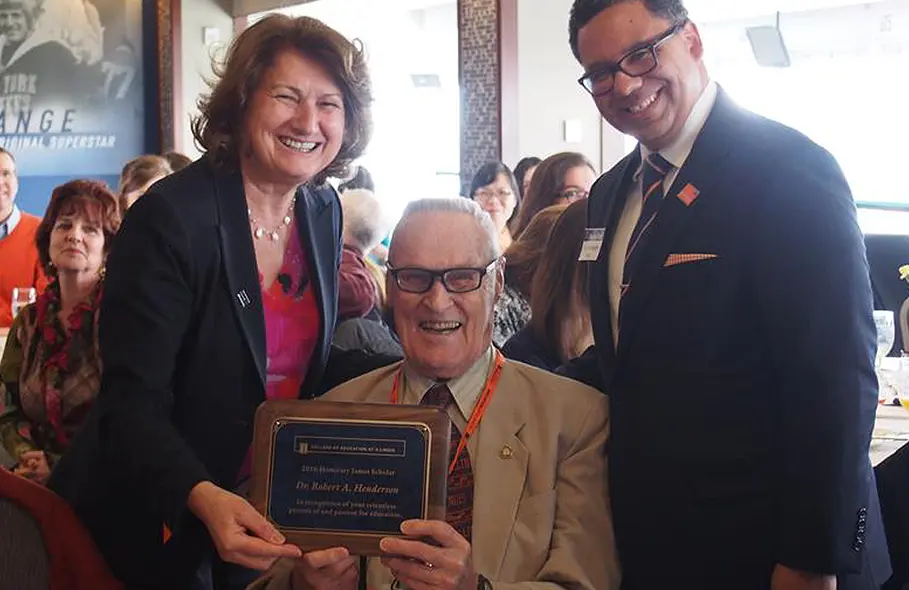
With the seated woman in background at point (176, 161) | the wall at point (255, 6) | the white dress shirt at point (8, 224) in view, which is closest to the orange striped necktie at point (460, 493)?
the white dress shirt at point (8, 224)

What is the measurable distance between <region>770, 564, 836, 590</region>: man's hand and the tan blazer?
336 mm

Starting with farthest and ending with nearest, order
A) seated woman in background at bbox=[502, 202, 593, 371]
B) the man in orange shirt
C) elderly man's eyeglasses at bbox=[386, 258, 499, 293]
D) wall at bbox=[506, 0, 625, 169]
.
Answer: wall at bbox=[506, 0, 625, 169] → the man in orange shirt → seated woman in background at bbox=[502, 202, 593, 371] → elderly man's eyeglasses at bbox=[386, 258, 499, 293]

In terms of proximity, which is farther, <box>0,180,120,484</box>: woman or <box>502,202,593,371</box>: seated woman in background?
<box>0,180,120,484</box>: woman

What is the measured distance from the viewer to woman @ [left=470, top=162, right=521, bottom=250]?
7.23 m

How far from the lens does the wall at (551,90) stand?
811 centimetres

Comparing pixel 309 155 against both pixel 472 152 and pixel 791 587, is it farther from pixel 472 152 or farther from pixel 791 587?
pixel 472 152

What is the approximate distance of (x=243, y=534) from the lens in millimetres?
1657

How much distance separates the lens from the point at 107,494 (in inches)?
84.1

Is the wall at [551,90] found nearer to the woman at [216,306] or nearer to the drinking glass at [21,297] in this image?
the drinking glass at [21,297]

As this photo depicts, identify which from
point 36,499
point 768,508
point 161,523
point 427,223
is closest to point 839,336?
point 768,508

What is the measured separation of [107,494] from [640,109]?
1.31m

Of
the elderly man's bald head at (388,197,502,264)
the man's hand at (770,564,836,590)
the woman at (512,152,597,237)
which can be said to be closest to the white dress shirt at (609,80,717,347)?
the elderly man's bald head at (388,197,502,264)

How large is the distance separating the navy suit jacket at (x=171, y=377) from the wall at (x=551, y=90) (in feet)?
20.3

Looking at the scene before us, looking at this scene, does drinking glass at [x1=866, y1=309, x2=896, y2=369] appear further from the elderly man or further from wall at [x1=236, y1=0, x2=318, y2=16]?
wall at [x1=236, y1=0, x2=318, y2=16]
